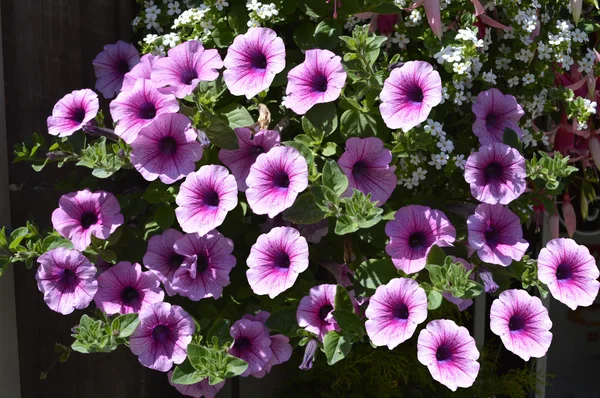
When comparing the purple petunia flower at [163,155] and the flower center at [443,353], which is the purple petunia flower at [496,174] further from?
the purple petunia flower at [163,155]

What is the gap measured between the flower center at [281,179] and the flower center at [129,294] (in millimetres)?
368

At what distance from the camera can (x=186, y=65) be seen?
4.65ft

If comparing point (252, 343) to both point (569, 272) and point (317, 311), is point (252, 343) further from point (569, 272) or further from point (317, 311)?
point (569, 272)

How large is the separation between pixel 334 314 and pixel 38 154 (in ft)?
2.50

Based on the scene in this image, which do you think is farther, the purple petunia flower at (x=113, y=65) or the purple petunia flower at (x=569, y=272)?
the purple petunia flower at (x=113, y=65)

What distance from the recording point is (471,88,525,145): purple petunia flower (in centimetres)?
143

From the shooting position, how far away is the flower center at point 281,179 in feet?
4.40

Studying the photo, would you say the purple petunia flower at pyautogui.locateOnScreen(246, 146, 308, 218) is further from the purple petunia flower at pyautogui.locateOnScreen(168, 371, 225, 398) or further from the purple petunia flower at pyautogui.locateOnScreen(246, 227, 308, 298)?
the purple petunia flower at pyautogui.locateOnScreen(168, 371, 225, 398)

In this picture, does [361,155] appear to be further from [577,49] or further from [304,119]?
[577,49]

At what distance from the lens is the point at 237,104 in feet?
4.83

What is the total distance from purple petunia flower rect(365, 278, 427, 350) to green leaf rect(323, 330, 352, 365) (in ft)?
0.22

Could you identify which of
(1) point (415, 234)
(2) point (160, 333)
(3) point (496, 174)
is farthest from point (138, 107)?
(3) point (496, 174)

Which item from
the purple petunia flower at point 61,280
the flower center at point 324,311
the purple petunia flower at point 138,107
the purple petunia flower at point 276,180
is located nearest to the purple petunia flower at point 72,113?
the purple petunia flower at point 138,107

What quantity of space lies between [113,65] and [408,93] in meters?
0.72
